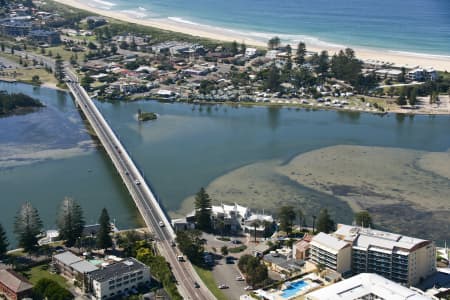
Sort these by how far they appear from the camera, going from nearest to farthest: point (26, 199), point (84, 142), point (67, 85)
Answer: point (26, 199) → point (84, 142) → point (67, 85)

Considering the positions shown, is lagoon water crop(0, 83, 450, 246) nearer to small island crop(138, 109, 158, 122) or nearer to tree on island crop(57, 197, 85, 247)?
small island crop(138, 109, 158, 122)

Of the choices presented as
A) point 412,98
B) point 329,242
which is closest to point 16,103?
point 412,98

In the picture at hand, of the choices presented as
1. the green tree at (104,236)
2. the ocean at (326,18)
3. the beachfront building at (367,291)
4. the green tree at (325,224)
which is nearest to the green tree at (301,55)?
the ocean at (326,18)

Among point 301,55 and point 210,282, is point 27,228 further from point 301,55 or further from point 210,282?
point 301,55

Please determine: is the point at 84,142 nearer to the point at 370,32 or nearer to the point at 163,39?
the point at 163,39

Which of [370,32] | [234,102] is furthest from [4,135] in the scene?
[370,32]

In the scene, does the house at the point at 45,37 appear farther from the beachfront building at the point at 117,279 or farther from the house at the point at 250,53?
the beachfront building at the point at 117,279
